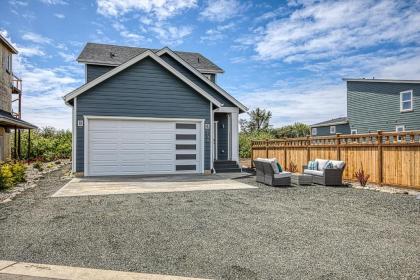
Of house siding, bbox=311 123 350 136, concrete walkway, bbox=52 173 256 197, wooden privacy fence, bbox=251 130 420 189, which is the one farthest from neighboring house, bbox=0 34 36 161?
house siding, bbox=311 123 350 136

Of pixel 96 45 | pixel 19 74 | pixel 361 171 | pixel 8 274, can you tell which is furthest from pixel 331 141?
pixel 19 74

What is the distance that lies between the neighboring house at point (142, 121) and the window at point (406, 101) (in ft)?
45.6

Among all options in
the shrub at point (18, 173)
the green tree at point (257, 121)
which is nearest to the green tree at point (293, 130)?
the green tree at point (257, 121)

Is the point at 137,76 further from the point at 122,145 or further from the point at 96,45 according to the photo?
the point at 96,45

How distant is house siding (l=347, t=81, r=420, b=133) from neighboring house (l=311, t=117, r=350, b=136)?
0.67 m

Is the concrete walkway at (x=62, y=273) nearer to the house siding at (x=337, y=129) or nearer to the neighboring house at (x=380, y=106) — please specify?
the neighboring house at (x=380, y=106)

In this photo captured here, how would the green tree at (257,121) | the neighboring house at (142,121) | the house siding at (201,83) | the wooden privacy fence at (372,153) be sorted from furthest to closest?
the green tree at (257,121) < the house siding at (201,83) < the neighboring house at (142,121) < the wooden privacy fence at (372,153)

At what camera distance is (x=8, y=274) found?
10.8 feet

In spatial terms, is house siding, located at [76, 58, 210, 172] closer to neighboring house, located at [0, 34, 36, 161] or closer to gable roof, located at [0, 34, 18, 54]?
neighboring house, located at [0, 34, 36, 161]

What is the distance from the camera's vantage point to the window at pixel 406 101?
19.6m

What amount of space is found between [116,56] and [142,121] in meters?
7.07

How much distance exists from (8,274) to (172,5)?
1066 cm

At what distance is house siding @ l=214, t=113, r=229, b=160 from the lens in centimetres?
1684

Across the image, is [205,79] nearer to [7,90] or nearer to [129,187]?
[129,187]
